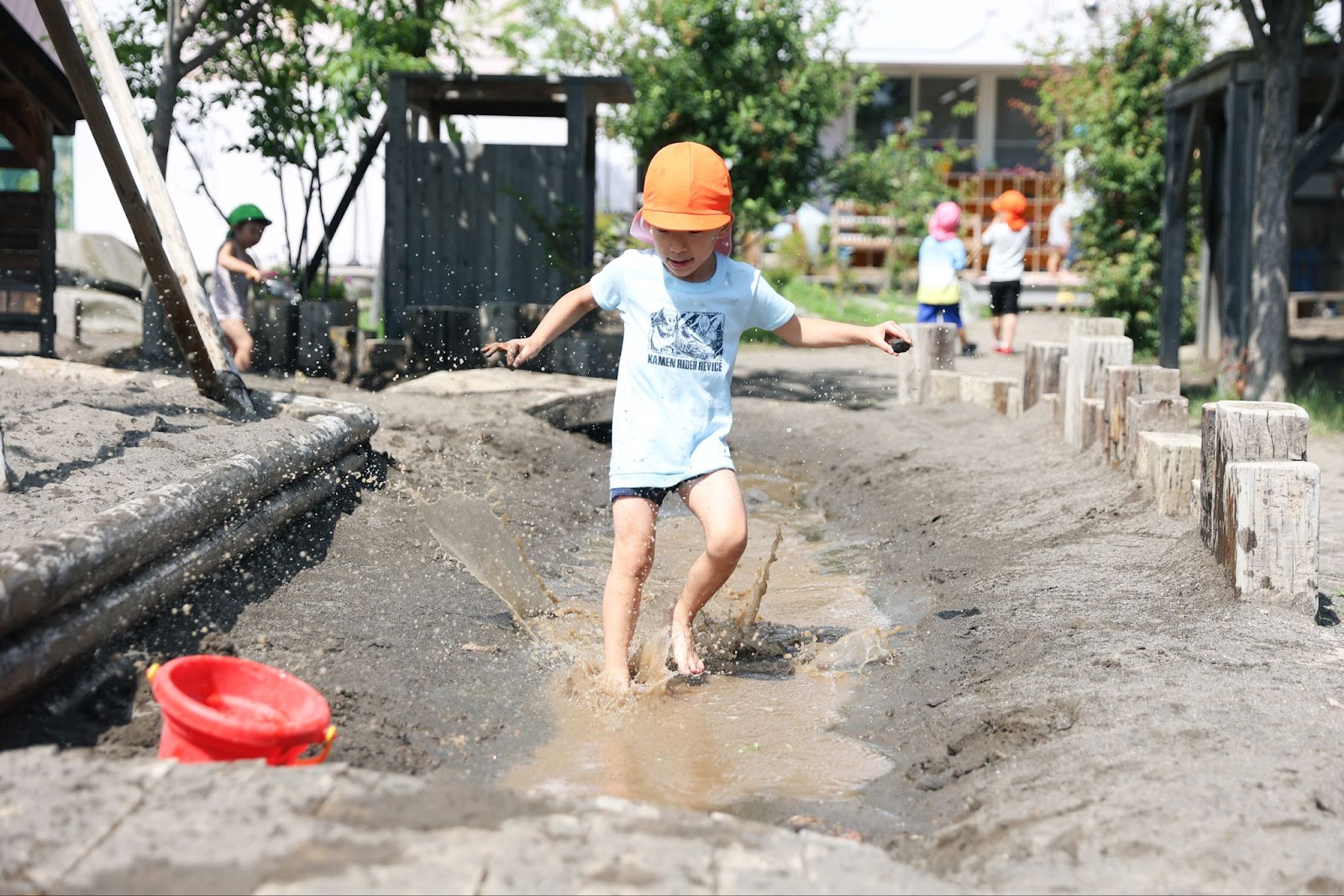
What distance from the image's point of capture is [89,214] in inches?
880

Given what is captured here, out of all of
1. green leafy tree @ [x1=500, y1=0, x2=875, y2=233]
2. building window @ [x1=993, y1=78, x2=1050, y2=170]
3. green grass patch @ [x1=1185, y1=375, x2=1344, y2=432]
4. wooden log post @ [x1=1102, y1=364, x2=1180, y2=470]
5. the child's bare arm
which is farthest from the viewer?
building window @ [x1=993, y1=78, x2=1050, y2=170]

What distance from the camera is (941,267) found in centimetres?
1257

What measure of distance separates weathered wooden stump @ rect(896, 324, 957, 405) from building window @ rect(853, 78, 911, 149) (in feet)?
49.5

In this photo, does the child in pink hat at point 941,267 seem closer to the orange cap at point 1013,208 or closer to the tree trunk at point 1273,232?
the orange cap at point 1013,208

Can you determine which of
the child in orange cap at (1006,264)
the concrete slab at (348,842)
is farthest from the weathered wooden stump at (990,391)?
the concrete slab at (348,842)

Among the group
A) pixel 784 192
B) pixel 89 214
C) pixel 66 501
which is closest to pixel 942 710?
pixel 66 501

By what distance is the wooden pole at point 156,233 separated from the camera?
6.46 metres

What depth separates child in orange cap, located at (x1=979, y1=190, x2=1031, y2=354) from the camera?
14430 millimetres

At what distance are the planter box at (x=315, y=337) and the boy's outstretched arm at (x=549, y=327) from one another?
24.9 ft

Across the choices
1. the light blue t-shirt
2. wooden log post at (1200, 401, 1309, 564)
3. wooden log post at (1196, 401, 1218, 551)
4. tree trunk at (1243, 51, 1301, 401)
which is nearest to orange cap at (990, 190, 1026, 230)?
tree trunk at (1243, 51, 1301, 401)

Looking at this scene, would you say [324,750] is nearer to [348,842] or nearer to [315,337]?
[348,842]

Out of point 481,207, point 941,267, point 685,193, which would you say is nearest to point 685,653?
point 685,193

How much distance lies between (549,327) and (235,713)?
179 cm

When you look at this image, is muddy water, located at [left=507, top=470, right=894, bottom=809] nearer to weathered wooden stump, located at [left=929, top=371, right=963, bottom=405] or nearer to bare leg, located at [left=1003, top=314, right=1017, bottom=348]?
weathered wooden stump, located at [left=929, top=371, right=963, bottom=405]
